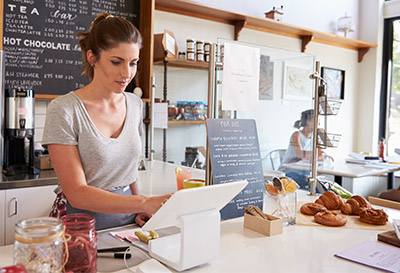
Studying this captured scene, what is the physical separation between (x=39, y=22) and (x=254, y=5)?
2.48 meters

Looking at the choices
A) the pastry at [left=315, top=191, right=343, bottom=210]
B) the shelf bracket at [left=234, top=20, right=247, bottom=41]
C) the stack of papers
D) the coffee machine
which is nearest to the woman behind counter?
the pastry at [left=315, top=191, right=343, bottom=210]

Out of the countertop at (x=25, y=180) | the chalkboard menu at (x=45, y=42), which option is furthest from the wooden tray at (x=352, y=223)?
the chalkboard menu at (x=45, y=42)

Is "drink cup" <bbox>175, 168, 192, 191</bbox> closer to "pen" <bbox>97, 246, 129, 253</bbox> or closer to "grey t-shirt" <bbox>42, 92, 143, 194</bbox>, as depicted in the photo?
"grey t-shirt" <bbox>42, 92, 143, 194</bbox>

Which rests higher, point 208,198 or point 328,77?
point 328,77

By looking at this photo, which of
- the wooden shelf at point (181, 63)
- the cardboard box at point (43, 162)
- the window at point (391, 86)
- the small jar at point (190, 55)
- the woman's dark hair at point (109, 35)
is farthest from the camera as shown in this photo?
the window at point (391, 86)

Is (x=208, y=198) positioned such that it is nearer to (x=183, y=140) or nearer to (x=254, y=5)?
(x=183, y=140)

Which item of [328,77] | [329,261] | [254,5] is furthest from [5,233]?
[328,77]

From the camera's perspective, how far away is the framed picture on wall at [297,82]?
96.5 inches

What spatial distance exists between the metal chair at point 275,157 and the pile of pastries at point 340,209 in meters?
0.91

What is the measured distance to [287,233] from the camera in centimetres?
126

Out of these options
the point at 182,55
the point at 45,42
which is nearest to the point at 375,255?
the point at 45,42

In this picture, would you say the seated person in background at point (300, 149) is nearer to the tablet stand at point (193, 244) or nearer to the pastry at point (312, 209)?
the pastry at point (312, 209)

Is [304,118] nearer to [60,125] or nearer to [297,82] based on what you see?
[297,82]

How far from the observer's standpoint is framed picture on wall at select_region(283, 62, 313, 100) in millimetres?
2451
